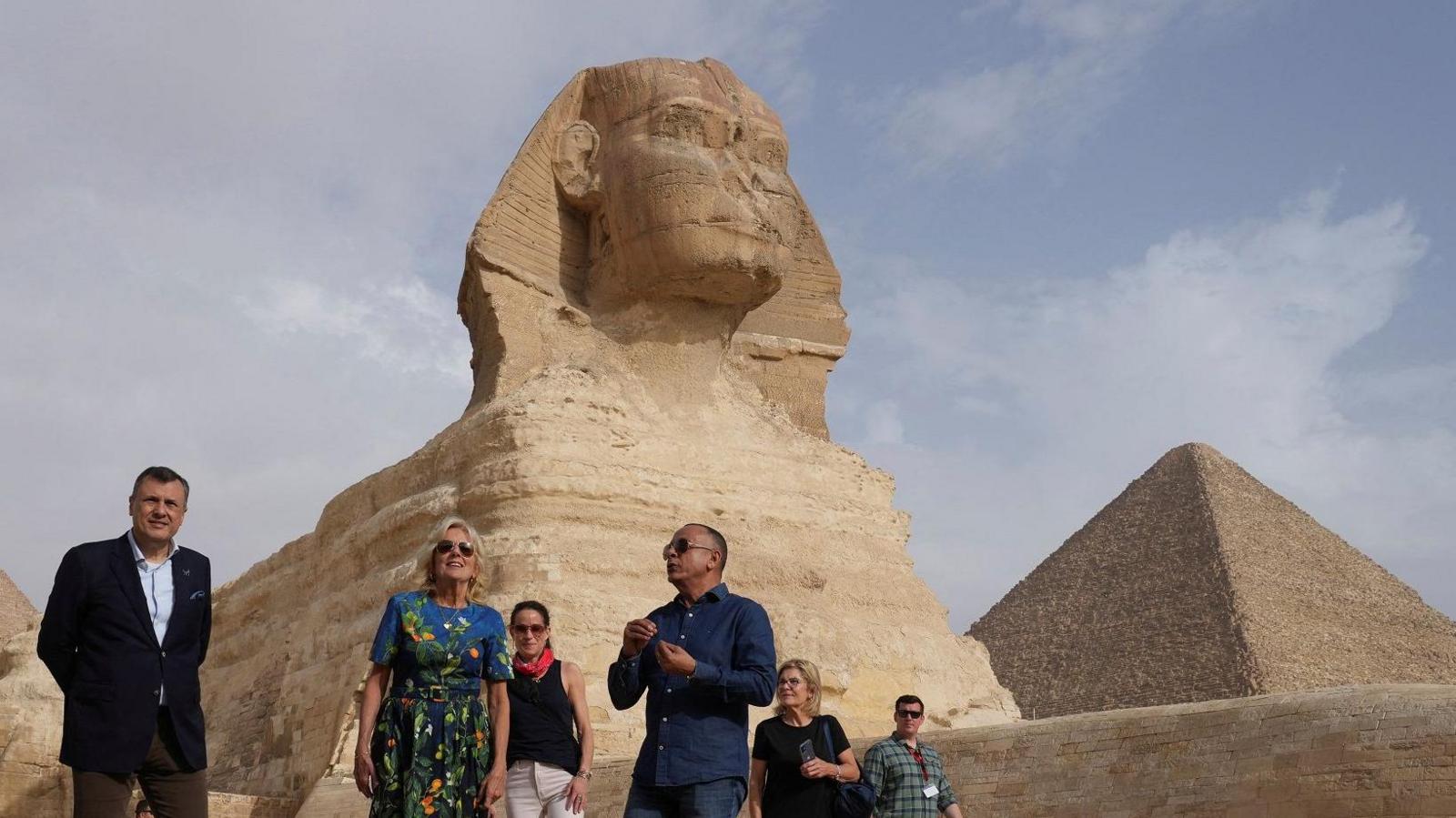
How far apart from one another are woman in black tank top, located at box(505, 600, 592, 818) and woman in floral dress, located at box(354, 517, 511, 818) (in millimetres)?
406

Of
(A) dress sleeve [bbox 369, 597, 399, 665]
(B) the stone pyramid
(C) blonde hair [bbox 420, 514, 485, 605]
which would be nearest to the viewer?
(A) dress sleeve [bbox 369, 597, 399, 665]

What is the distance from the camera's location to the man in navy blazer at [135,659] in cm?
456

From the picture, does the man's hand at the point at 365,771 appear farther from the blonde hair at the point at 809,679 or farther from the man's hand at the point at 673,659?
the blonde hair at the point at 809,679

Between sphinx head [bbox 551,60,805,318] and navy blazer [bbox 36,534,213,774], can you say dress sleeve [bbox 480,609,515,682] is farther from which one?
sphinx head [bbox 551,60,805,318]

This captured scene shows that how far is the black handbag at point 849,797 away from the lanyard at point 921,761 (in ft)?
2.34

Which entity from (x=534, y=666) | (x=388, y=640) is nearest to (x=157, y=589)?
(x=388, y=640)

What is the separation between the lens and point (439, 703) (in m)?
4.82

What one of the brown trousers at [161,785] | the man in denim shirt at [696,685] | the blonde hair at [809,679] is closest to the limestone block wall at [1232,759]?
the blonde hair at [809,679]

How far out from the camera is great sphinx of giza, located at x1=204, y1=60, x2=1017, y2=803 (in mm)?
9938

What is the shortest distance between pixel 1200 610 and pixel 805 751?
5922cm

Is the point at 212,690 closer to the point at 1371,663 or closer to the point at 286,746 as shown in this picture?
the point at 286,746

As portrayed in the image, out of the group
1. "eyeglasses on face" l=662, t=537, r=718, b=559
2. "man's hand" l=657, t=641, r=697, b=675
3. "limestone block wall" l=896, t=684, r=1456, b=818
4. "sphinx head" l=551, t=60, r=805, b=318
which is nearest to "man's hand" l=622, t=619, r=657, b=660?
"man's hand" l=657, t=641, r=697, b=675

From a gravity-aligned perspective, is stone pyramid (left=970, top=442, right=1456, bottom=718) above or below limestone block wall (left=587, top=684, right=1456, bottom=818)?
above

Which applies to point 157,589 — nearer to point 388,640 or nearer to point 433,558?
point 388,640
